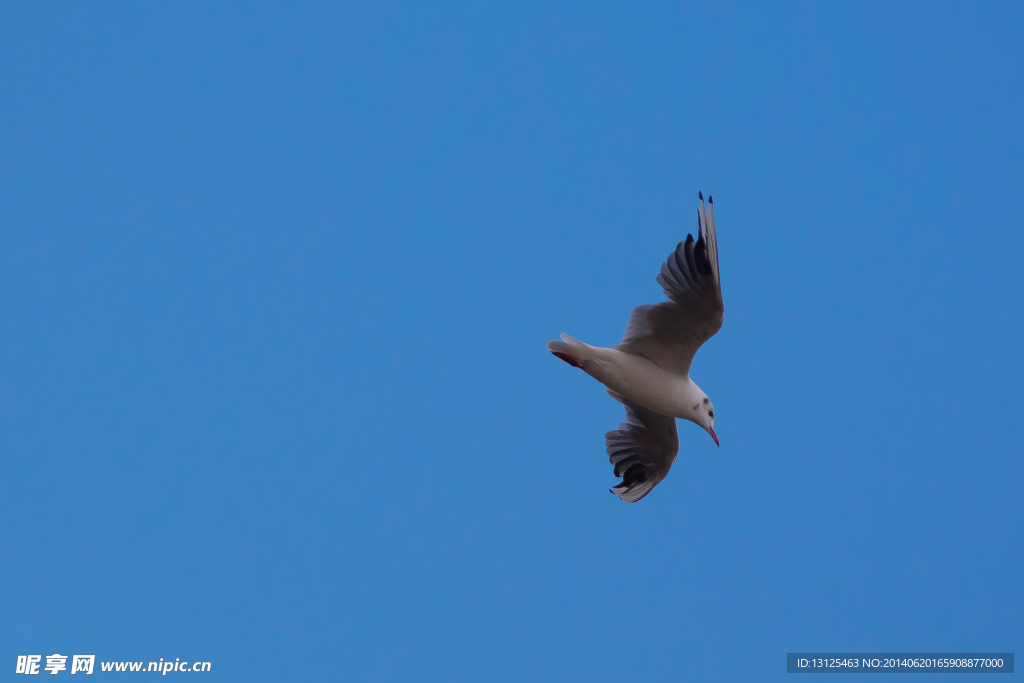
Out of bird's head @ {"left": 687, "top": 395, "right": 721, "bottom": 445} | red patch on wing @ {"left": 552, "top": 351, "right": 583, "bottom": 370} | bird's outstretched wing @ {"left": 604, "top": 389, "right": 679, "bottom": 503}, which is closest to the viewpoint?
red patch on wing @ {"left": 552, "top": 351, "right": 583, "bottom": 370}

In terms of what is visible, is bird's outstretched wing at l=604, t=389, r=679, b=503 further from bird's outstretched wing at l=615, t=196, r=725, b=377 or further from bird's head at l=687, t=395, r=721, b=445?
bird's outstretched wing at l=615, t=196, r=725, b=377

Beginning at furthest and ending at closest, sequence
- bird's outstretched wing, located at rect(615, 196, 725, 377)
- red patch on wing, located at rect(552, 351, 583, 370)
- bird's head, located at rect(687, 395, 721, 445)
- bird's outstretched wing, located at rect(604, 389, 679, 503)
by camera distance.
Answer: bird's outstretched wing, located at rect(604, 389, 679, 503), bird's head, located at rect(687, 395, 721, 445), red patch on wing, located at rect(552, 351, 583, 370), bird's outstretched wing, located at rect(615, 196, 725, 377)

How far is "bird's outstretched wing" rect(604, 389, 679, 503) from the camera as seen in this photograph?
9.20 metres

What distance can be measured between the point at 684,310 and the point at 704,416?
92 cm

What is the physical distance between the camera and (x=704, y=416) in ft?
27.8

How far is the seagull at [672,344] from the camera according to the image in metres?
7.68

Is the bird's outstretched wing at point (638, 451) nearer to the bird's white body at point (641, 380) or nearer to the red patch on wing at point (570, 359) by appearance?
the bird's white body at point (641, 380)

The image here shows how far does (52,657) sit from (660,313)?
726 centimetres

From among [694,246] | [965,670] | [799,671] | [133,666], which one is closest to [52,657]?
[133,666]

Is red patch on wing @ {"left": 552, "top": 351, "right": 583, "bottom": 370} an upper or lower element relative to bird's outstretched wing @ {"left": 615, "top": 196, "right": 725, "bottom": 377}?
lower

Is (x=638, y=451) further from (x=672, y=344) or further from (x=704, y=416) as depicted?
(x=672, y=344)

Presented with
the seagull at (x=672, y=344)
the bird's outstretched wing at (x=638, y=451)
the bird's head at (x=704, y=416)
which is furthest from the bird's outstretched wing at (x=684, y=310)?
the bird's outstretched wing at (x=638, y=451)

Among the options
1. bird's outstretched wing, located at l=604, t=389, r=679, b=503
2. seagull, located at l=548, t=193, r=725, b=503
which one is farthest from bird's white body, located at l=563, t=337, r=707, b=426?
bird's outstretched wing, located at l=604, t=389, r=679, b=503

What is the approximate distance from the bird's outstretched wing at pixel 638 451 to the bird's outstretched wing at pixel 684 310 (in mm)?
908
